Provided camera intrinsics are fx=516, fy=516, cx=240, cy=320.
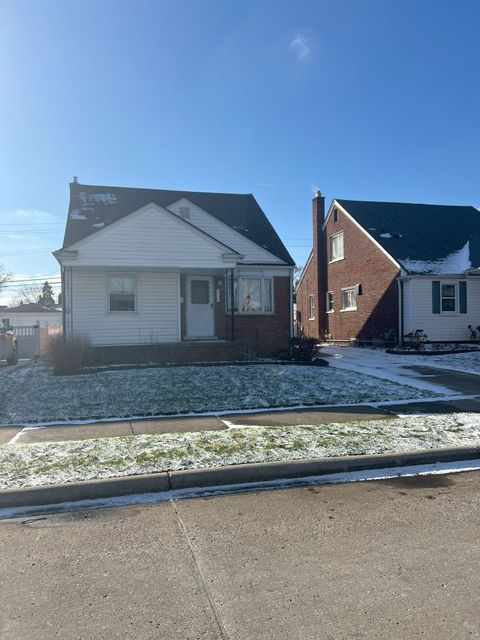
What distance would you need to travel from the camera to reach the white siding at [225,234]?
18.0 meters

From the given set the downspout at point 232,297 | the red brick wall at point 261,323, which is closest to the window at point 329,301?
the red brick wall at point 261,323

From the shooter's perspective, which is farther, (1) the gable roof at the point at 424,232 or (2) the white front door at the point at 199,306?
(1) the gable roof at the point at 424,232

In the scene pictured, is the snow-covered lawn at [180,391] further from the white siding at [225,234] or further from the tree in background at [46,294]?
the tree in background at [46,294]

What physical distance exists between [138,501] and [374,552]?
2.27 m

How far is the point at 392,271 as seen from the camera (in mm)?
21312

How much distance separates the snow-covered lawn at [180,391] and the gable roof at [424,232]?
1023 centimetres

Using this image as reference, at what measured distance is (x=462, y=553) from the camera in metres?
3.79

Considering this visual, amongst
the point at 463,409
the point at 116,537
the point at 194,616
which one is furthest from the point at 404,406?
the point at 194,616

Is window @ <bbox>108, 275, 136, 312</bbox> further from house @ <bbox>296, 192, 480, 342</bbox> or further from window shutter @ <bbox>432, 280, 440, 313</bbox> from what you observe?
window shutter @ <bbox>432, 280, 440, 313</bbox>

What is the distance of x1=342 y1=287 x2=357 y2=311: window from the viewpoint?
2491 cm

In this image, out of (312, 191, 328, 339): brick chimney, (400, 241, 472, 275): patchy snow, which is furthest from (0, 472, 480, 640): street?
(312, 191, 328, 339): brick chimney

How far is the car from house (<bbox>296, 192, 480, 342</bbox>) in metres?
14.6

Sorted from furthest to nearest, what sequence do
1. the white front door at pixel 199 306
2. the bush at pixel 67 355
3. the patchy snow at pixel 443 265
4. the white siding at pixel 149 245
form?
the patchy snow at pixel 443 265 → the white front door at pixel 199 306 → the white siding at pixel 149 245 → the bush at pixel 67 355

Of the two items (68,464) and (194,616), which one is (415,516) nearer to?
(194,616)
